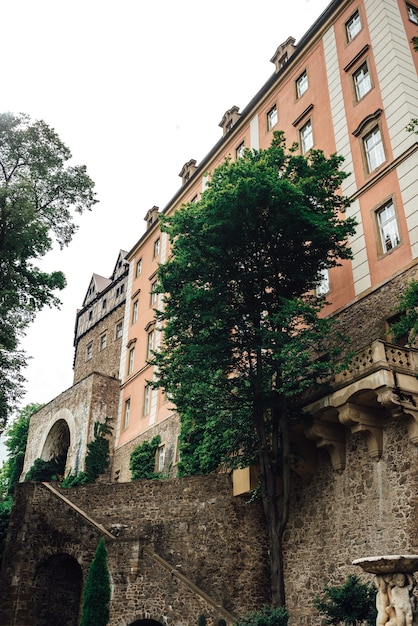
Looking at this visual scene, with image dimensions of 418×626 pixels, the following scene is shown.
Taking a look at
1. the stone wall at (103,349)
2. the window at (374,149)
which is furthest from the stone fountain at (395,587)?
the stone wall at (103,349)

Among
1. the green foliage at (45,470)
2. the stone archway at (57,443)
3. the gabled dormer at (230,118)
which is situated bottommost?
the green foliage at (45,470)

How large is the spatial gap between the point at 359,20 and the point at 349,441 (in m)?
16.5

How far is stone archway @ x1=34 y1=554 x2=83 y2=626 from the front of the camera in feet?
59.8

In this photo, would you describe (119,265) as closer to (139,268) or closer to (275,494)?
(139,268)

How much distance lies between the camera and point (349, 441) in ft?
56.3

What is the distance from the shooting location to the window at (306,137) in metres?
24.0

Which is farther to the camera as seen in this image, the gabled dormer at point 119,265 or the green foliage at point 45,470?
the gabled dormer at point 119,265

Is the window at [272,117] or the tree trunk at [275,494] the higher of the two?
the window at [272,117]

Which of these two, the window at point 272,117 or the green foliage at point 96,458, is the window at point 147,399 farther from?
the window at point 272,117

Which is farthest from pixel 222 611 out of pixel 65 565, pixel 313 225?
pixel 313 225

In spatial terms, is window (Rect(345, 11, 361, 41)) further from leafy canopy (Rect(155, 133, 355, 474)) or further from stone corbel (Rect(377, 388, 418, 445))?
stone corbel (Rect(377, 388, 418, 445))

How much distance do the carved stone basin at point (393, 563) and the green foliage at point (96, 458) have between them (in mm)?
21611

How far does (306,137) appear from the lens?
24312mm

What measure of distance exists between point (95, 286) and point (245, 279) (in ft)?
100
